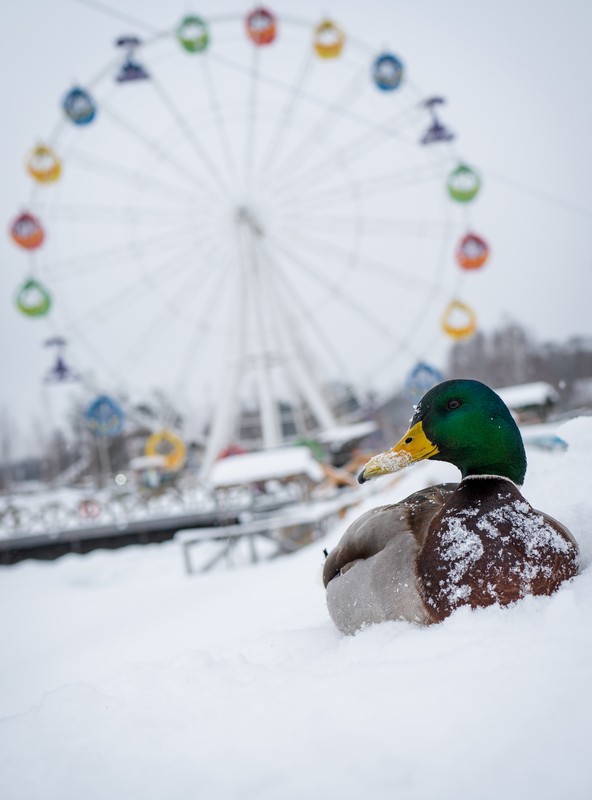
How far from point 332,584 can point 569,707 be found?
3.61 feet

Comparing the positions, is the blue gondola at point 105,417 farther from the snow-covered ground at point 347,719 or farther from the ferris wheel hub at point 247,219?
the snow-covered ground at point 347,719

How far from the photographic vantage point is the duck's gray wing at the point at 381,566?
183 centimetres

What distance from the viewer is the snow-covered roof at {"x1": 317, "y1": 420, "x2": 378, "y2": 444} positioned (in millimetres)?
20123

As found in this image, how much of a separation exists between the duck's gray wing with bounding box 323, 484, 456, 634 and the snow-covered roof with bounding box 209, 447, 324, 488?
10594 mm

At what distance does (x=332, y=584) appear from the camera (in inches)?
86.6

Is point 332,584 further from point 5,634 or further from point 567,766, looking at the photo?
point 5,634

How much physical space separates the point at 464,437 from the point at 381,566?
513 mm

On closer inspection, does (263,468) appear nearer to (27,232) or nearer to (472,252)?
(472,252)

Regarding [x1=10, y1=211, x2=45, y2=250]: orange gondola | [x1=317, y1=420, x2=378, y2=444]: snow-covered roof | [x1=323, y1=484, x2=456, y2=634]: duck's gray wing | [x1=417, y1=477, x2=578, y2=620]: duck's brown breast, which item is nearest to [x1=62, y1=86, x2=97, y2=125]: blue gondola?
[x1=10, y1=211, x2=45, y2=250]: orange gondola

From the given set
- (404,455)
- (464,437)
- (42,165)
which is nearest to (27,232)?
(42,165)

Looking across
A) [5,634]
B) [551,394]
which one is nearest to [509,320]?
[551,394]

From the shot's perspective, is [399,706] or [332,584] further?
[332,584]

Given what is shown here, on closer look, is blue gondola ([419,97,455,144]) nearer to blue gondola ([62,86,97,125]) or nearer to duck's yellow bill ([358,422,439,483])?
blue gondola ([62,86,97,125])

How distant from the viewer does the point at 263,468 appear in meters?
13.2
